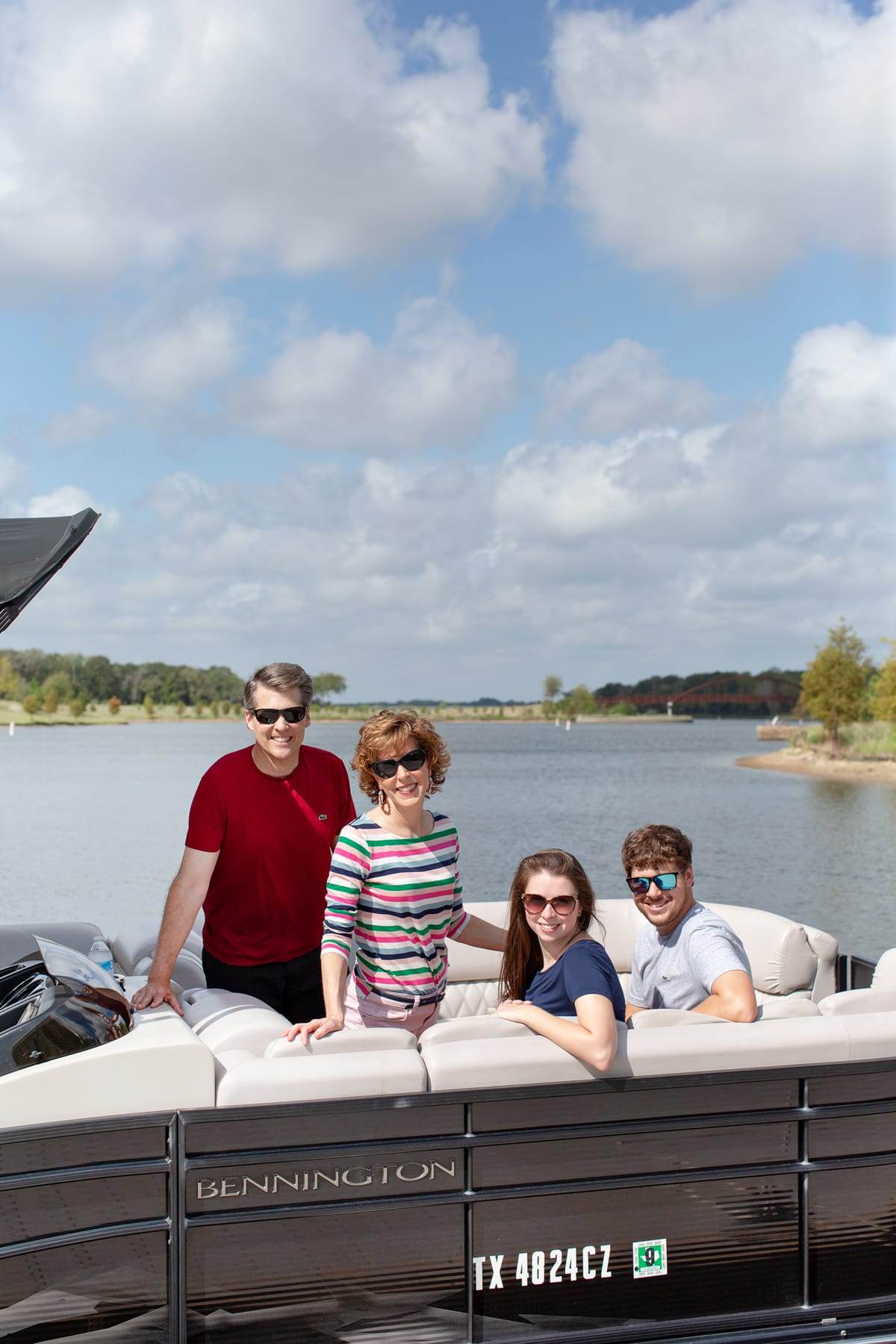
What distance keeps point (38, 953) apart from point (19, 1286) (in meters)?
0.68

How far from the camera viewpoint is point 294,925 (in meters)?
2.94

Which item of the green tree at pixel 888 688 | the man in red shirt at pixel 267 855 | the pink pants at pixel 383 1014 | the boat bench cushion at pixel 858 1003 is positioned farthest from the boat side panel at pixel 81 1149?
the green tree at pixel 888 688

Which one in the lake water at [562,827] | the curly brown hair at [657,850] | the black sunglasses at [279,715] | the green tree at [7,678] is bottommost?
the lake water at [562,827]

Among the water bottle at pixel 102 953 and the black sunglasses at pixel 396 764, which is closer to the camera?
the black sunglasses at pixel 396 764

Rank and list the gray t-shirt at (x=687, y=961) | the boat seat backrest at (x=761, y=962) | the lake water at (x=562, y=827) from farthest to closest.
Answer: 1. the lake water at (x=562, y=827)
2. the boat seat backrest at (x=761, y=962)
3. the gray t-shirt at (x=687, y=961)

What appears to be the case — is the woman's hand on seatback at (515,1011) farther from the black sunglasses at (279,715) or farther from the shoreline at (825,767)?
the shoreline at (825,767)

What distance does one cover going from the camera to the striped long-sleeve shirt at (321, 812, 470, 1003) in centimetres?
244

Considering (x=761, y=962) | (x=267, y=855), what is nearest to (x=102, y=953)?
(x=267, y=855)

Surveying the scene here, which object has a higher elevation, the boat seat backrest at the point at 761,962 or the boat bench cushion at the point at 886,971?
the boat bench cushion at the point at 886,971

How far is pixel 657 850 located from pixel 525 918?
41 centimetres

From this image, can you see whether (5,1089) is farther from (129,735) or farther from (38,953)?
(129,735)

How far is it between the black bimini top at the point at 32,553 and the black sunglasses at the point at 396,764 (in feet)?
2.39

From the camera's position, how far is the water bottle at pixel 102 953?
328 cm

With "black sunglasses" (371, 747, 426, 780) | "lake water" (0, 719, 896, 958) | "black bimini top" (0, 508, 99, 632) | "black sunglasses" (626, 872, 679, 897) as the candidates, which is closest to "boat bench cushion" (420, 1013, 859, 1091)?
"black sunglasses" (626, 872, 679, 897)
